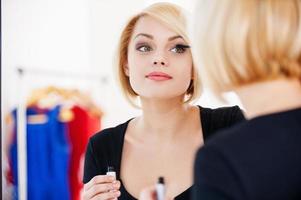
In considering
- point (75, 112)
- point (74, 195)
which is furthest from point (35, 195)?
point (75, 112)

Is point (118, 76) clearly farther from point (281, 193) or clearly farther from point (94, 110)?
point (281, 193)

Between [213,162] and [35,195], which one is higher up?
[213,162]

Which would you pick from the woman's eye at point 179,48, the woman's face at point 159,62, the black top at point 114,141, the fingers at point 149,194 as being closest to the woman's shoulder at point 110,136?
the black top at point 114,141

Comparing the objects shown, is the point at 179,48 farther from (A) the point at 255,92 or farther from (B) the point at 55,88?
(B) the point at 55,88

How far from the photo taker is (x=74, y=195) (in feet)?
4.91

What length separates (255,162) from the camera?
0.45 m

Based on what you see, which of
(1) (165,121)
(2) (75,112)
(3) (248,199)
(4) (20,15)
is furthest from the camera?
(2) (75,112)

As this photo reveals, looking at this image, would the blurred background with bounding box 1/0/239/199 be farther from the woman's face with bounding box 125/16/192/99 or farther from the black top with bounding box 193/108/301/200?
the black top with bounding box 193/108/301/200

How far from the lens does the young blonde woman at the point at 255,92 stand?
447 mm

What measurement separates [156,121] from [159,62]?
0.17m

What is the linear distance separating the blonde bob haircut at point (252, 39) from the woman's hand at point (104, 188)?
17.3 inches

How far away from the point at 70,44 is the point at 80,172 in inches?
19.6

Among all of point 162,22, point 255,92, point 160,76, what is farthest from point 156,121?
point 255,92

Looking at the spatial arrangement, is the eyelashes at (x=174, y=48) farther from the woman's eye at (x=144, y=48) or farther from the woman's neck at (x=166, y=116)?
the woman's neck at (x=166, y=116)
